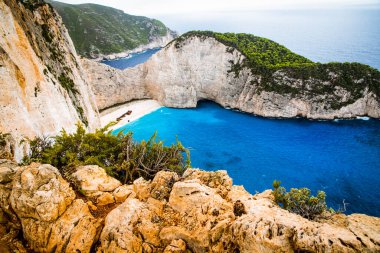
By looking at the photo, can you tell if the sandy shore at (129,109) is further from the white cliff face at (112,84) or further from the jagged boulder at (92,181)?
the jagged boulder at (92,181)

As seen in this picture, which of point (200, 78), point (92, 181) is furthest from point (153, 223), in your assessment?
point (200, 78)

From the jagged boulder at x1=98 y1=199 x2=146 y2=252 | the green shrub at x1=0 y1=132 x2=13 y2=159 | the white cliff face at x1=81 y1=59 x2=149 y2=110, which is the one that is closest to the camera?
the jagged boulder at x1=98 y1=199 x2=146 y2=252

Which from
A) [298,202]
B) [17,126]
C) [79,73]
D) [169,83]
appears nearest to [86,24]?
[169,83]

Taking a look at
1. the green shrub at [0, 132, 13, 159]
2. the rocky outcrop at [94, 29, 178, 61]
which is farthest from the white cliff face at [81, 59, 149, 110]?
the rocky outcrop at [94, 29, 178, 61]

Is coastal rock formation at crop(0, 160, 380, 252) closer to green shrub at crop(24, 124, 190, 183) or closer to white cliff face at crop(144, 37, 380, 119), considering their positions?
green shrub at crop(24, 124, 190, 183)

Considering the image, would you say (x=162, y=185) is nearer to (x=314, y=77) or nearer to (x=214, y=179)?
(x=214, y=179)

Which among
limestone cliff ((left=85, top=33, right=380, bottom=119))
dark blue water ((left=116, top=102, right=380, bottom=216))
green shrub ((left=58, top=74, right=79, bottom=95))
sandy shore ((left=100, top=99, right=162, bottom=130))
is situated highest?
green shrub ((left=58, top=74, right=79, bottom=95))

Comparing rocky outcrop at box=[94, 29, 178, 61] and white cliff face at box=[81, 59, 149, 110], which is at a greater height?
rocky outcrop at box=[94, 29, 178, 61]
